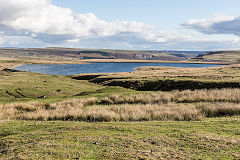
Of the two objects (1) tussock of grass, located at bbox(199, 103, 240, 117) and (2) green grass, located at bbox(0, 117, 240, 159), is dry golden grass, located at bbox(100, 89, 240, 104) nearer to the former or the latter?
(1) tussock of grass, located at bbox(199, 103, 240, 117)

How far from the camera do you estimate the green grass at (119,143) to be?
732 centimetres

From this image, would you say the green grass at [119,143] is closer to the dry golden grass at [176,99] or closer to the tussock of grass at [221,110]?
the tussock of grass at [221,110]

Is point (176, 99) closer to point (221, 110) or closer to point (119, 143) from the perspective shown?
point (221, 110)

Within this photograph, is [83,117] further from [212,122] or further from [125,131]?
[212,122]

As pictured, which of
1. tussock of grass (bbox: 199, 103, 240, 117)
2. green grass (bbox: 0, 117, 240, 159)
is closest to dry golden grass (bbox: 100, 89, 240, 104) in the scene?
tussock of grass (bbox: 199, 103, 240, 117)

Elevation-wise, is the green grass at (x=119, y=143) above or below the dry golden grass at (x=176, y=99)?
above

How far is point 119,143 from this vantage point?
8.62 m

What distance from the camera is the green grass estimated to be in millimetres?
7324

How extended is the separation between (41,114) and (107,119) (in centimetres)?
501

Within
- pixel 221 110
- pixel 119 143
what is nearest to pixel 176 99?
pixel 221 110

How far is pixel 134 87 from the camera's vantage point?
47406 mm

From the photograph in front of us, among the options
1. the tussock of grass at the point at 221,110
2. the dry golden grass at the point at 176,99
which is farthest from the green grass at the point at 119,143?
the dry golden grass at the point at 176,99

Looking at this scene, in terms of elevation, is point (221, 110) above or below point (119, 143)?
below

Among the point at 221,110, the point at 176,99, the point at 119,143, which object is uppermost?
the point at 119,143
